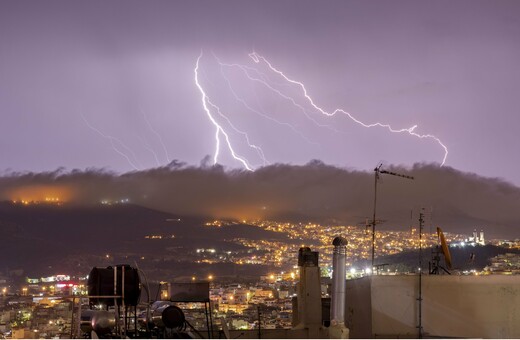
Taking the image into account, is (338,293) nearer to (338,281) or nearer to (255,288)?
(338,281)

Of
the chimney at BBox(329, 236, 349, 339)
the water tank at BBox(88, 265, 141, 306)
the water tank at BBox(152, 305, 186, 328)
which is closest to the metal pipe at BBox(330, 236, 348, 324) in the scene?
the chimney at BBox(329, 236, 349, 339)

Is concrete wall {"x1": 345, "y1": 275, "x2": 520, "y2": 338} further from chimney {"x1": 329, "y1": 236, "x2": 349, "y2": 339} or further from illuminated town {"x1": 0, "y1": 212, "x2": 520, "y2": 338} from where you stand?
illuminated town {"x1": 0, "y1": 212, "x2": 520, "y2": 338}

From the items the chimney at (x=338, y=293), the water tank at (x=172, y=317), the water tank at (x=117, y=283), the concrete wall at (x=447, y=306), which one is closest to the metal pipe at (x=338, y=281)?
the chimney at (x=338, y=293)

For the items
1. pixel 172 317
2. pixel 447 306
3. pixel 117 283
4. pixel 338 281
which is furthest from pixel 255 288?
pixel 117 283

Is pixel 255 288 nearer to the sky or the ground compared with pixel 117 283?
nearer to the ground

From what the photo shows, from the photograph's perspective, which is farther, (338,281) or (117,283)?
(338,281)

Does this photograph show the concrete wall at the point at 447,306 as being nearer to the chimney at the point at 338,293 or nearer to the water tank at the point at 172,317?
the chimney at the point at 338,293
